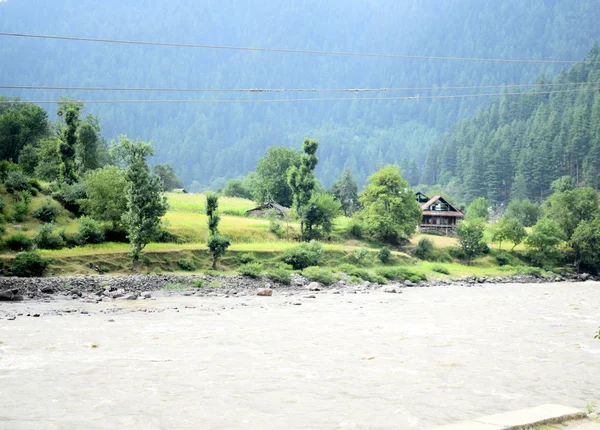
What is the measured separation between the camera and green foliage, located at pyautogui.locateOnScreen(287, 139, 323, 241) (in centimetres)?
6650

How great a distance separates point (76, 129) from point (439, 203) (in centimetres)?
5690

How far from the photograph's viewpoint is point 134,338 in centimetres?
2022

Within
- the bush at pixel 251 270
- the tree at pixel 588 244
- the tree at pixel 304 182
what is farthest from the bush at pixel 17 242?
the tree at pixel 588 244

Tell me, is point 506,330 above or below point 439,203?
below

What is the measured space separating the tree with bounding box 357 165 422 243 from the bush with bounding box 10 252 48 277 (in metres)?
41.0

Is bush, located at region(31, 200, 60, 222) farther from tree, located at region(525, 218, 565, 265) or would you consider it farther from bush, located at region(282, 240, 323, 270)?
tree, located at region(525, 218, 565, 265)

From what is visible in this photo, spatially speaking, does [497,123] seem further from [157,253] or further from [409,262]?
[157,253]

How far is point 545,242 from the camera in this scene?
236 ft

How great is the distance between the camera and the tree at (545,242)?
7162 cm

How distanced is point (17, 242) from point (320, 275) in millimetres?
22511

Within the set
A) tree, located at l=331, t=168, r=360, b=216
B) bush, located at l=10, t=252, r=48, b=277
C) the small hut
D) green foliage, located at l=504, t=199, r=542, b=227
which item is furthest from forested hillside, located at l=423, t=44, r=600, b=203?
bush, located at l=10, t=252, r=48, b=277

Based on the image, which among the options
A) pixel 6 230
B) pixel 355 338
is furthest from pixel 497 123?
pixel 355 338

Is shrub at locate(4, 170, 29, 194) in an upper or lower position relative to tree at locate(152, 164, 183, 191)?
lower

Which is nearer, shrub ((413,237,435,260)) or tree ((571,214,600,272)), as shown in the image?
shrub ((413,237,435,260))
